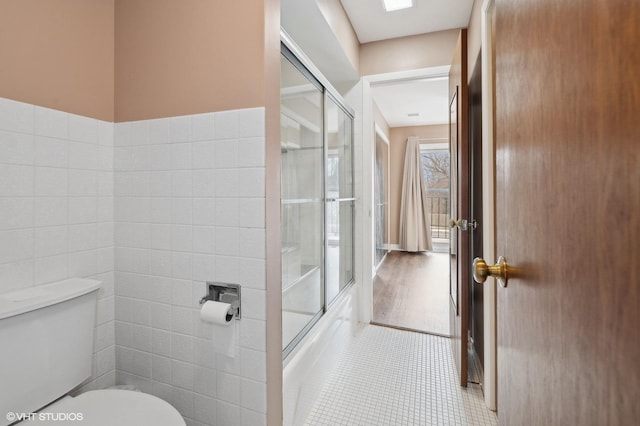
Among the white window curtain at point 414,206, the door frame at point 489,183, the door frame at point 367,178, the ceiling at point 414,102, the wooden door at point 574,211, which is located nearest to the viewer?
the wooden door at point 574,211

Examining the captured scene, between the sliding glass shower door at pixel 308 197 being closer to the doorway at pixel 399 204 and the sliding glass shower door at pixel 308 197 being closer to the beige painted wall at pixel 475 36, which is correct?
the doorway at pixel 399 204

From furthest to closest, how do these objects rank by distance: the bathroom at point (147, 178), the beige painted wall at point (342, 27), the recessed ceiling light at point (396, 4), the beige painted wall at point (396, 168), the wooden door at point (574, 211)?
the beige painted wall at point (396, 168) → the recessed ceiling light at point (396, 4) → the beige painted wall at point (342, 27) → the bathroom at point (147, 178) → the wooden door at point (574, 211)

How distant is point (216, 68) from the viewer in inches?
46.3

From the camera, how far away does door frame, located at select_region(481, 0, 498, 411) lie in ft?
5.20

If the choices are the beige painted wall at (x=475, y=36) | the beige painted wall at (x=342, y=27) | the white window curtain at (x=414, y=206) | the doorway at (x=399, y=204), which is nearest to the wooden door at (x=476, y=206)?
the beige painted wall at (x=475, y=36)

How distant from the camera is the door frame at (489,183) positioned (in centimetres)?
158

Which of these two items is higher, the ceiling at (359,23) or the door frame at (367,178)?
the ceiling at (359,23)

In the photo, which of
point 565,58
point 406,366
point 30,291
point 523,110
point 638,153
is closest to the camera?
point 638,153

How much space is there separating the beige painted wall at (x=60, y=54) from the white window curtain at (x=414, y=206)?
5.27 meters

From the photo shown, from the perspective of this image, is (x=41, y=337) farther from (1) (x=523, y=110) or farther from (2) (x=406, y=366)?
(2) (x=406, y=366)

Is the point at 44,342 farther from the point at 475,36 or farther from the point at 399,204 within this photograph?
the point at 399,204

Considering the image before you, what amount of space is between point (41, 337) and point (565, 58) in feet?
4.93

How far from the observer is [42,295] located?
1.03 m

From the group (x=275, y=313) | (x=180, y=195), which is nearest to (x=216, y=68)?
(x=180, y=195)
